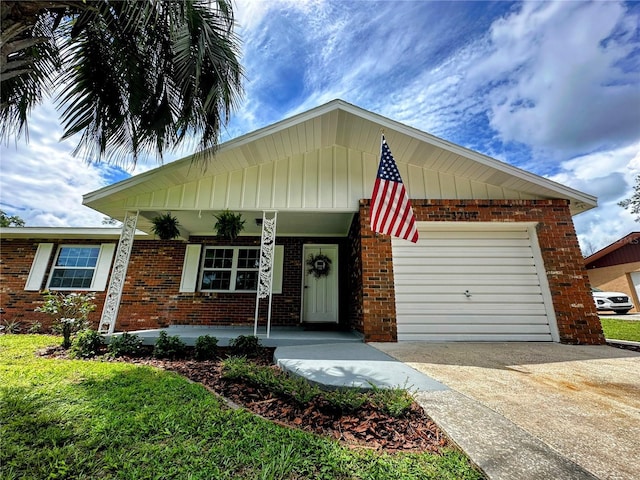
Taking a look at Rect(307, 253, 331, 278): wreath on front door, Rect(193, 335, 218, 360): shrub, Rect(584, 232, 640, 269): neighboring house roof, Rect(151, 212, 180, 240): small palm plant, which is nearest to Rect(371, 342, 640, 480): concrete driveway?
Rect(193, 335, 218, 360): shrub

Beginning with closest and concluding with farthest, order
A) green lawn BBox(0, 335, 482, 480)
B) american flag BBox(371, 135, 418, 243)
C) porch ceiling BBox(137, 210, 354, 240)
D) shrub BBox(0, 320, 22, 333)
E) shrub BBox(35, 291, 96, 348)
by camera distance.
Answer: green lawn BBox(0, 335, 482, 480), american flag BBox(371, 135, 418, 243), shrub BBox(35, 291, 96, 348), porch ceiling BBox(137, 210, 354, 240), shrub BBox(0, 320, 22, 333)

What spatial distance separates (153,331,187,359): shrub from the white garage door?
12.6 ft

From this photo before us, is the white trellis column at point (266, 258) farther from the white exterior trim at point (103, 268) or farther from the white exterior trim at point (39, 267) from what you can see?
the white exterior trim at point (39, 267)

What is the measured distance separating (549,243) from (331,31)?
5932mm

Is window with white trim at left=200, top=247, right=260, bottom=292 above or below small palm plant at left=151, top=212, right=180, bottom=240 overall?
below

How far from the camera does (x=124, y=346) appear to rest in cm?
439

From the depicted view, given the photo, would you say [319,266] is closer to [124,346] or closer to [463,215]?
[463,215]

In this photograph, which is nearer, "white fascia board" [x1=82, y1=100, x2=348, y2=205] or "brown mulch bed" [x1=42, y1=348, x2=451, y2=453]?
"brown mulch bed" [x1=42, y1=348, x2=451, y2=453]

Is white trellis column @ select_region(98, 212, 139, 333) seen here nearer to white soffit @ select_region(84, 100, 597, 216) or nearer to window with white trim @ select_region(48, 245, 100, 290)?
white soffit @ select_region(84, 100, 597, 216)

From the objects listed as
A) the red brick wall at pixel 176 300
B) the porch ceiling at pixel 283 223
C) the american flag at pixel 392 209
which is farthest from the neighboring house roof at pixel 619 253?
the red brick wall at pixel 176 300

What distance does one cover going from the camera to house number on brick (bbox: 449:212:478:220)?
5.33 meters

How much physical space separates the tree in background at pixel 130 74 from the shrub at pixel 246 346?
339 centimetres

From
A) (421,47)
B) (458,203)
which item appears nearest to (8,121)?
(421,47)

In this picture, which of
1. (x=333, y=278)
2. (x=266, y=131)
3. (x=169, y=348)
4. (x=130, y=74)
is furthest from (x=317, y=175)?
(x=169, y=348)
